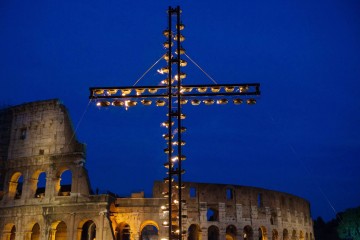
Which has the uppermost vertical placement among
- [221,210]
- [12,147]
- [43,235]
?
[12,147]

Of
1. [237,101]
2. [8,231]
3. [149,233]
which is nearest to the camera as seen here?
[237,101]

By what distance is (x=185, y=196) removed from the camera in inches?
1362

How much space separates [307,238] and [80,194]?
2927 cm

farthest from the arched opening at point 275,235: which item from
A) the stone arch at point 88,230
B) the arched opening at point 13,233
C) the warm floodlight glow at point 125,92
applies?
the warm floodlight glow at point 125,92

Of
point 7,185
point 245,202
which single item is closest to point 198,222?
point 245,202

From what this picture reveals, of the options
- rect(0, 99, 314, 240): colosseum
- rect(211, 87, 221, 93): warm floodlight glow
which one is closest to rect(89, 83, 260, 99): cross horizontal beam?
rect(211, 87, 221, 93): warm floodlight glow

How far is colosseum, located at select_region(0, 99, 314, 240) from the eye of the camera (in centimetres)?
3025

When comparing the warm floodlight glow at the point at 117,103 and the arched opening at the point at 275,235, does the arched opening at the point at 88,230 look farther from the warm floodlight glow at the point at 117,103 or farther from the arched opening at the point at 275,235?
the warm floodlight glow at the point at 117,103

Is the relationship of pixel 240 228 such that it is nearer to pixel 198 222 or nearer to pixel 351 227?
pixel 198 222

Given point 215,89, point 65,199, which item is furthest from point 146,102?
point 65,199

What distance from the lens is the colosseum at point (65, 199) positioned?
30.2 meters

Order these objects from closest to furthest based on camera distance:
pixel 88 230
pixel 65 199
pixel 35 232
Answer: pixel 65 199 → pixel 35 232 → pixel 88 230

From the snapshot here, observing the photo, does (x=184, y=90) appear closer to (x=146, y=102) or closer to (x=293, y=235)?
(x=146, y=102)

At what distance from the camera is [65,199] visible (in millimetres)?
30766
